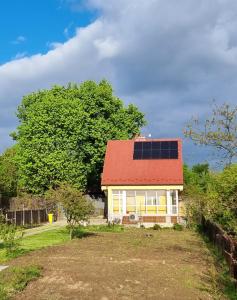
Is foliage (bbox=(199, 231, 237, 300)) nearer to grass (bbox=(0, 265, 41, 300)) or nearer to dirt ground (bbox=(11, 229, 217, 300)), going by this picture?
dirt ground (bbox=(11, 229, 217, 300))

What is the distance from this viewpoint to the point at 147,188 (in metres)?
38.9

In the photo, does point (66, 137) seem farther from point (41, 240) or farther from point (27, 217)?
point (41, 240)

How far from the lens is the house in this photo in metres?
38.1

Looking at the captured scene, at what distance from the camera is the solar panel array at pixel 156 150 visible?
41.6 metres

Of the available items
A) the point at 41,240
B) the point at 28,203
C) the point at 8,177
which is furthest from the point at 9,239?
the point at 8,177

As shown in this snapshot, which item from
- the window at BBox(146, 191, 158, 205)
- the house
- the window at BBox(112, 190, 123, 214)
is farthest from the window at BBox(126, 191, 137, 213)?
the window at BBox(146, 191, 158, 205)

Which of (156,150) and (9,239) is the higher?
(156,150)

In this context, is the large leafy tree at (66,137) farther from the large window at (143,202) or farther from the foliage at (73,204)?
the foliage at (73,204)

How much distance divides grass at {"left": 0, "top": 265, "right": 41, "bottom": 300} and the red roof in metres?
24.9

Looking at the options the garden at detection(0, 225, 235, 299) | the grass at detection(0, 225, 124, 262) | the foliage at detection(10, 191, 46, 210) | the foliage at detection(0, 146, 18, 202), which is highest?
the foliage at detection(0, 146, 18, 202)

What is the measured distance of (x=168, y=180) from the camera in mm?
38719

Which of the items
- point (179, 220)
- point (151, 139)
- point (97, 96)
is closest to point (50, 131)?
point (97, 96)

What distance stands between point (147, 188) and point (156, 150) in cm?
471

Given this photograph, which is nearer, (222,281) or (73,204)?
(222,281)
